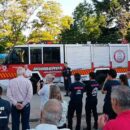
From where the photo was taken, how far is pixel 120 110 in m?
4.26

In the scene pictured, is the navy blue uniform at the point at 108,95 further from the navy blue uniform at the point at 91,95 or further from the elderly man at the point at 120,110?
the elderly man at the point at 120,110

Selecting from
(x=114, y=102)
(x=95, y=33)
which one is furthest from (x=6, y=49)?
(x=114, y=102)

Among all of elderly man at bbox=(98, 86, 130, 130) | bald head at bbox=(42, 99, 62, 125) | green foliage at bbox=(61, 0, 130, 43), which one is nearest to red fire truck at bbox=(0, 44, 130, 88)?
bald head at bbox=(42, 99, 62, 125)

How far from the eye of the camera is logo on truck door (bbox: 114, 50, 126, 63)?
25.7 m

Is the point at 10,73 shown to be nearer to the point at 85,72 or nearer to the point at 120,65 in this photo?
the point at 85,72

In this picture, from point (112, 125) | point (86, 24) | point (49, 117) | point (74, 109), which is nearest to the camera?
point (112, 125)

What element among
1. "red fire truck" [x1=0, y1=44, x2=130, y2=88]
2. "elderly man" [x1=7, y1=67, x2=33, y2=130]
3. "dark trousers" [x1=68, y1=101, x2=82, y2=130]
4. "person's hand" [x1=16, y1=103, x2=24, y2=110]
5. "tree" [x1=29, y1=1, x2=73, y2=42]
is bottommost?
"dark trousers" [x1=68, y1=101, x2=82, y2=130]

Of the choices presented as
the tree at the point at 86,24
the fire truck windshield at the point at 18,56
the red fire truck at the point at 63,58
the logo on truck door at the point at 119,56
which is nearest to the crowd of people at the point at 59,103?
the fire truck windshield at the point at 18,56

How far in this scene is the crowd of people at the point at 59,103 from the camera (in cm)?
428

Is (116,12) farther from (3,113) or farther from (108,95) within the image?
(3,113)

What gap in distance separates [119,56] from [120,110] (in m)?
21.8

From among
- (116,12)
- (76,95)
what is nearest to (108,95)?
(76,95)

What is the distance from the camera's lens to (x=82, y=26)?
55812 mm

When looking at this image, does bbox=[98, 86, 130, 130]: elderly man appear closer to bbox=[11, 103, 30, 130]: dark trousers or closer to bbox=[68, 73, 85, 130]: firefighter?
bbox=[11, 103, 30, 130]: dark trousers
